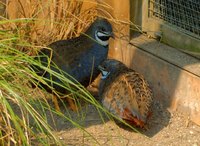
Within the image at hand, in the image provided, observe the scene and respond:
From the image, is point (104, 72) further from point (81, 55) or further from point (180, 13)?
point (180, 13)

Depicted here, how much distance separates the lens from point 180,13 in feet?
18.5

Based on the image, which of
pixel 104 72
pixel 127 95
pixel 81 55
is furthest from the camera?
pixel 104 72

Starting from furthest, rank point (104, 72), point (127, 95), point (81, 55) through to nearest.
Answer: point (104, 72) → point (81, 55) → point (127, 95)

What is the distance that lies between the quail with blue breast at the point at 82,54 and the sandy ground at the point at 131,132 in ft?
1.03

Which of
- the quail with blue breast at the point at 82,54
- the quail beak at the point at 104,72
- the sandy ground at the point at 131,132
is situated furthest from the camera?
the quail beak at the point at 104,72

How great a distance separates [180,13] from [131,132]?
1.32 m

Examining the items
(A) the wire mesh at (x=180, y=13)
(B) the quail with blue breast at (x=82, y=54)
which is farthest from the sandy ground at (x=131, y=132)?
(A) the wire mesh at (x=180, y=13)

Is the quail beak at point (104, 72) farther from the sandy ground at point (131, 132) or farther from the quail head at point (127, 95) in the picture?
the sandy ground at point (131, 132)

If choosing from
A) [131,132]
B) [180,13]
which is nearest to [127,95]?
[131,132]

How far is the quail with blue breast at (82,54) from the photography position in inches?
208

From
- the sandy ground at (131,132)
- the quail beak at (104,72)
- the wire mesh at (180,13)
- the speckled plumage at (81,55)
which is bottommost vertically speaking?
the sandy ground at (131,132)

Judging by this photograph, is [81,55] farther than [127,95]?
Yes

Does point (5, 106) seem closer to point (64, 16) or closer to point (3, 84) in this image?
point (3, 84)

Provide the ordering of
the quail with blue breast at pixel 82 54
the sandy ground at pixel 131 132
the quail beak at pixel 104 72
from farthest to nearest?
the quail beak at pixel 104 72, the quail with blue breast at pixel 82 54, the sandy ground at pixel 131 132
